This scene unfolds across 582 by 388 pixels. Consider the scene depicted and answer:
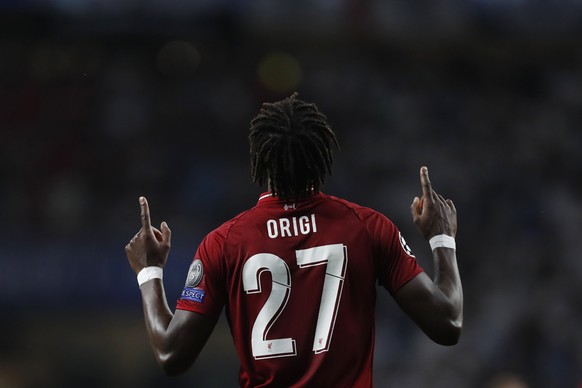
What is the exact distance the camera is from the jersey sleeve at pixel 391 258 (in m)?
3.21

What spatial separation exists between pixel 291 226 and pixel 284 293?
8.8 inches

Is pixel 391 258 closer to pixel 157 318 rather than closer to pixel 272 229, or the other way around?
pixel 272 229

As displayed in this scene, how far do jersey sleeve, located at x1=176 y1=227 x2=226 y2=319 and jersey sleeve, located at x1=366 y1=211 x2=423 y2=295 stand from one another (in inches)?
19.1

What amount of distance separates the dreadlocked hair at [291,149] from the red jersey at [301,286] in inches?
3.4

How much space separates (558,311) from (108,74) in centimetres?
795

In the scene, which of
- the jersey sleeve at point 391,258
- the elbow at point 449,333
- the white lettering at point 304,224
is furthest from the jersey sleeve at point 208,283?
the elbow at point 449,333

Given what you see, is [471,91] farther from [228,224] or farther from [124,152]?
[228,224]

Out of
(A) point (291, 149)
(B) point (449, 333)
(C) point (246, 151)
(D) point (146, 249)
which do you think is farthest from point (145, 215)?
(C) point (246, 151)

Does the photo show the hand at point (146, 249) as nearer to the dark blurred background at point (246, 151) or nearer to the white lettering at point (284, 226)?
the white lettering at point (284, 226)

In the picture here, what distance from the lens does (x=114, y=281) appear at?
542 inches

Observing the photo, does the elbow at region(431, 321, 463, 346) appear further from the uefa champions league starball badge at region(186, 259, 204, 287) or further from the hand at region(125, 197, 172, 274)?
the hand at region(125, 197, 172, 274)

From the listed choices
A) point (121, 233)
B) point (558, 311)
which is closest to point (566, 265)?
point (558, 311)

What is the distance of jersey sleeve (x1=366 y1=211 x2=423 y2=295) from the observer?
126 inches

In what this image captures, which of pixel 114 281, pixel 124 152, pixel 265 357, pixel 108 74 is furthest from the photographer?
pixel 108 74
